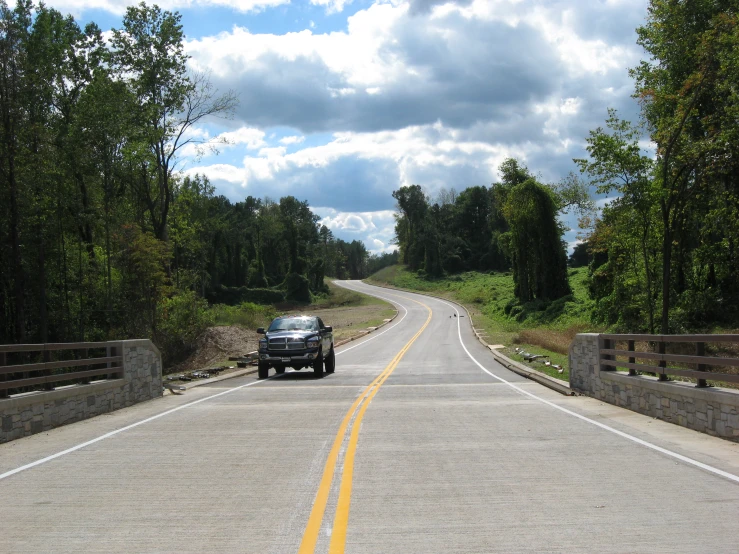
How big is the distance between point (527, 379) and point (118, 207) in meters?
29.3

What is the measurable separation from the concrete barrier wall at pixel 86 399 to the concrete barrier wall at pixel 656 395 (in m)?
10.7

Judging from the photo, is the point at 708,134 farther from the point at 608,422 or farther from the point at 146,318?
the point at 146,318

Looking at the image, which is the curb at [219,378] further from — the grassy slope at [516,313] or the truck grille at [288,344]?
the grassy slope at [516,313]

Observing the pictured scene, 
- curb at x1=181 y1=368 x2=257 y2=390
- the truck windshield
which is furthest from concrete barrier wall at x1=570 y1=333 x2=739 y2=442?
curb at x1=181 y1=368 x2=257 y2=390

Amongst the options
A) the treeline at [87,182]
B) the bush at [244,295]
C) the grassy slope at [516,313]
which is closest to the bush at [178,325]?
the treeline at [87,182]

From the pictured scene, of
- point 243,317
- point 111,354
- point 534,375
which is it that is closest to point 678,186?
point 534,375

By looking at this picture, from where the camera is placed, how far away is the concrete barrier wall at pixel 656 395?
9875 millimetres

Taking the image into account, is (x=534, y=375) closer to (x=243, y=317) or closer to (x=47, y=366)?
(x=47, y=366)

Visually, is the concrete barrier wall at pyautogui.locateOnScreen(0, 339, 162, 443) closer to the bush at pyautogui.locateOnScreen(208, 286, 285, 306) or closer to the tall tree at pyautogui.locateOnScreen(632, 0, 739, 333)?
the tall tree at pyautogui.locateOnScreen(632, 0, 739, 333)

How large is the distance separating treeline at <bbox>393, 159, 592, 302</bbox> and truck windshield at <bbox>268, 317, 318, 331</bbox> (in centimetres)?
2824

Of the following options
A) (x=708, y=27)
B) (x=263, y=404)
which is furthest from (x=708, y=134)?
(x=263, y=404)

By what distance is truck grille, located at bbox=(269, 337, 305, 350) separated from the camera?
22.0 metres

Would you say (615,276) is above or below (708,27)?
below

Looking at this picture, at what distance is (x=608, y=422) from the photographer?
11773 mm
